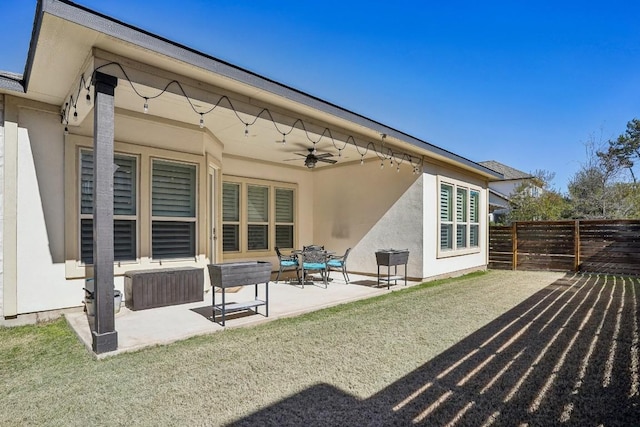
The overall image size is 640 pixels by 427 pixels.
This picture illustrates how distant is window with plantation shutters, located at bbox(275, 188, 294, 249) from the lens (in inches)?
346

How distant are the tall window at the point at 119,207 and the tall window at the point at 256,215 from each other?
2.66m

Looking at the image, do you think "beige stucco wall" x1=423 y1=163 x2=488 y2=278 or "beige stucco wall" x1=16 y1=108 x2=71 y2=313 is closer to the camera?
"beige stucco wall" x1=16 y1=108 x2=71 y2=313

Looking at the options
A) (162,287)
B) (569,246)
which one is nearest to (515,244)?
(569,246)

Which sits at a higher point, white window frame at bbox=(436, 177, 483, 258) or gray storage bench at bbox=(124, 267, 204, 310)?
white window frame at bbox=(436, 177, 483, 258)

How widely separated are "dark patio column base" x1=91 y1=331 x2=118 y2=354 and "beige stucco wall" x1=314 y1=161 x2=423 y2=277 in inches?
233

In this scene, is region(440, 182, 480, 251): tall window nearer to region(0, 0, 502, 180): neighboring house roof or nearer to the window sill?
the window sill

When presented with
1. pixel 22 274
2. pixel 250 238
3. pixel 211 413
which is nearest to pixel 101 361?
pixel 211 413

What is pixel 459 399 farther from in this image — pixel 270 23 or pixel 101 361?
pixel 270 23

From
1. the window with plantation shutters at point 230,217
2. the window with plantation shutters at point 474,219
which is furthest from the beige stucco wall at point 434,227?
the window with plantation shutters at point 230,217

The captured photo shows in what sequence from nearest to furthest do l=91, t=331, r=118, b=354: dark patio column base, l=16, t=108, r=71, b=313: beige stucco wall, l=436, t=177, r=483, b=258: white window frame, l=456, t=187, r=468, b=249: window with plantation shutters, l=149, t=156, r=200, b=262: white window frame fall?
l=91, t=331, r=118, b=354: dark patio column base
l=16, t=108, r=71, b=313: beige stucco wall
l=149, t=156, r=200, b=262: white window frame
l=436, t=177, r=483, b=258: white window frame
l=456, t=187, r=468, b=249: window with plantation shutters

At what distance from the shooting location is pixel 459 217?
30.3ft

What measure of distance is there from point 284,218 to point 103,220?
5.79 m

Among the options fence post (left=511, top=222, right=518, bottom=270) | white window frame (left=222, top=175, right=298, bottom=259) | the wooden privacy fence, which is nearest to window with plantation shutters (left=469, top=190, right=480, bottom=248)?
the wooden privacy fence

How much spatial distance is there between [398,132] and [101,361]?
556 centimetres
